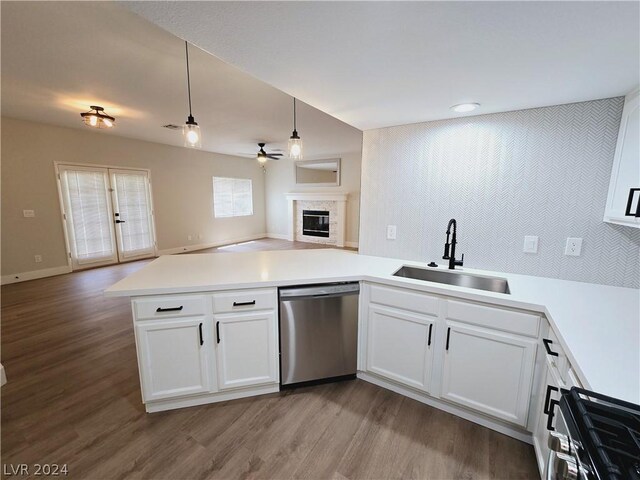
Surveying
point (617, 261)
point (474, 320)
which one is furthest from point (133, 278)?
point (617, 261)

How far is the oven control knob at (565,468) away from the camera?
27.0 inches

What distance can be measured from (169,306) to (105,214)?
4971mm

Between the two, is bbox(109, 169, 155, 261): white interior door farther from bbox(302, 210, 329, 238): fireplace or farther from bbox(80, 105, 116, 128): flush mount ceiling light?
bbox(302, 210, 329, 238): fireplace

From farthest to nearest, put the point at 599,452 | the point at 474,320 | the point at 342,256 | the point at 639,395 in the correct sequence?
the point at 342,256, the point at 474,320, the point at 639,395, the point at 599,452

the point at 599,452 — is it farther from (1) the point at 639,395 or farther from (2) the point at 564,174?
(2) the point at 564,174

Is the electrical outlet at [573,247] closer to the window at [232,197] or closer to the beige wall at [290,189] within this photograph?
the beige wall at [290,189]

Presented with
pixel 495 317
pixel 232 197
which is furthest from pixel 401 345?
pixel 232 197

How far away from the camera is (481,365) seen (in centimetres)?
167

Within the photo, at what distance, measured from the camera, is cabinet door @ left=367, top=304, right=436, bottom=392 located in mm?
1840

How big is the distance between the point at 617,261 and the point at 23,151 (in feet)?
23.8

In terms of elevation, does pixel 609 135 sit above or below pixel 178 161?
below

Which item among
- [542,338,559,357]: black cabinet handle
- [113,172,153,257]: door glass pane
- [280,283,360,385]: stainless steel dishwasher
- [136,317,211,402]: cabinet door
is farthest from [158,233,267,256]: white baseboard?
[542,338,559,357]: black cabinet handle

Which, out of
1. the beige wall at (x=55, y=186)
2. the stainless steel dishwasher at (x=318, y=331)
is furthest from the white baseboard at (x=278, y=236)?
the stainless steel dishwasher at (x=318, y=331)

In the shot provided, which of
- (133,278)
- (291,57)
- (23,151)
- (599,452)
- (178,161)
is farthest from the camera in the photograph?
(178,161)
